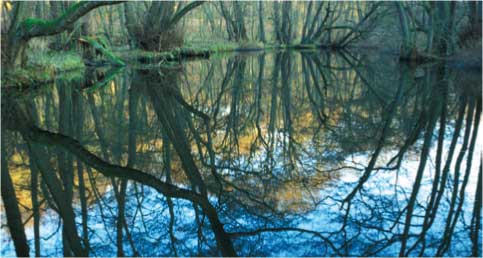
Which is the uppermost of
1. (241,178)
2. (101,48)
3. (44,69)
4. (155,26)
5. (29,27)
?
(155,26)

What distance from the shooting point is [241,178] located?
150 inches

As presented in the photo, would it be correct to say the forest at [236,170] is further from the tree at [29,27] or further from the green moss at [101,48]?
the green moss at [101,48]

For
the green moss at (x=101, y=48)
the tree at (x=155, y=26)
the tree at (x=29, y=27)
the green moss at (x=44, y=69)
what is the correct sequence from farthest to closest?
the tree at (x=155, y=26)
the green moss at (x=101, y=48)
the tree at (x=29, y=27)
the green moss at (x=44, y=69)

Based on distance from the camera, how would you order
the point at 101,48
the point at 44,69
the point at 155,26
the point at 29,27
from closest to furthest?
the point at 29,27 < the point at 44,69 < the point at 101,48 < the point at 155,26

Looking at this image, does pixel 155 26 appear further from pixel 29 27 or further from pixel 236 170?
pixel 236 170

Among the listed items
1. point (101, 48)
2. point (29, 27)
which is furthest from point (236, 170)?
point (101, 48)

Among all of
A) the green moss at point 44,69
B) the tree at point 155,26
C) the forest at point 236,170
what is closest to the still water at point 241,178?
the forest at point 236,170

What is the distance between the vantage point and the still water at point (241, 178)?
2.66 metres

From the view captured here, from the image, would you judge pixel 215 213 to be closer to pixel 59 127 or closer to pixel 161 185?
pixel 161 185

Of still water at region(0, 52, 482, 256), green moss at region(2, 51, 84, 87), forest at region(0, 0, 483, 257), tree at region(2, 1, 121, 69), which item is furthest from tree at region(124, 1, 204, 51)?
still water at region(0, 52, 482, 256)

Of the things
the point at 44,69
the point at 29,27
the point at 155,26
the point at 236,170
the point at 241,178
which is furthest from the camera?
the point at 155,26

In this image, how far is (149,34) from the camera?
19.9m

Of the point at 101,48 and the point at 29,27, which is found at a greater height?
the point at 29,27

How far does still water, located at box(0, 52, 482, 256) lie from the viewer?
2.66 meters
